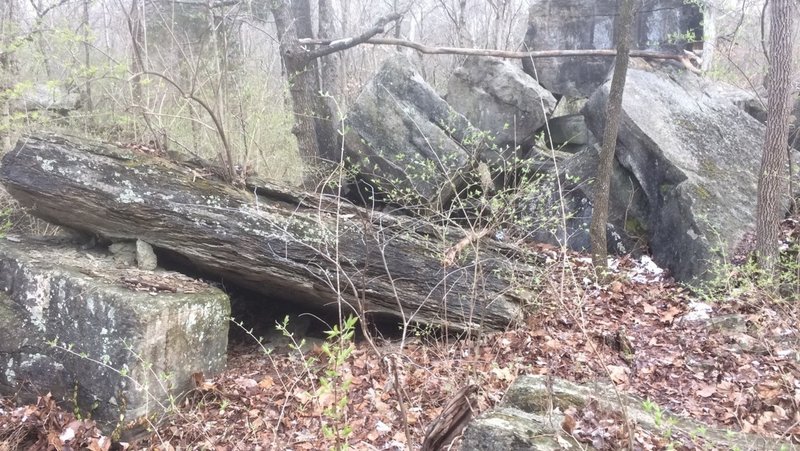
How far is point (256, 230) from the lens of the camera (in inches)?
229

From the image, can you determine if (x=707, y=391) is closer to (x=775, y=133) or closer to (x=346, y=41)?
(x=775, y=133)

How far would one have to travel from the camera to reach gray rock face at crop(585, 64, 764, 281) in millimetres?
6922

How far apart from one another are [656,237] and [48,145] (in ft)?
23.7

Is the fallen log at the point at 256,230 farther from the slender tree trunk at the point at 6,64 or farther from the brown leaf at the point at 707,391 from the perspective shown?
the slender tree trunk at the point at 6,64

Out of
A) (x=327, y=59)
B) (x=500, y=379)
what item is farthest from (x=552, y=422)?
(x=327, y=59)

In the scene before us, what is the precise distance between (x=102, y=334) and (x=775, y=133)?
23.3 feet

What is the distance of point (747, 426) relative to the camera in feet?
12.0

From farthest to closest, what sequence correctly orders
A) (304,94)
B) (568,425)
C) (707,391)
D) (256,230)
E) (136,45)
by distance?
(304,94) → (136,45) → (256,230) → (707,391) → (568,425)

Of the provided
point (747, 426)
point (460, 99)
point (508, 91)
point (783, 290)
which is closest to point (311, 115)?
point (460, 99)

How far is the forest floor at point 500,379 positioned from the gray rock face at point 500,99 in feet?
13.5

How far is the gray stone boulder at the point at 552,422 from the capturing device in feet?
8.43

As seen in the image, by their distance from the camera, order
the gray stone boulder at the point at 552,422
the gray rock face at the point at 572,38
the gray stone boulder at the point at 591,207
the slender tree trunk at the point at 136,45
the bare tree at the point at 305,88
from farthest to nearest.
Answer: the gray rock face at the point at 572,38
the bare tree at the point at 305,88
the gray stone boulder at the point at 591,207
the slender tree trunk at the point at 136,45
the gray stone boulder at the point at 552,422

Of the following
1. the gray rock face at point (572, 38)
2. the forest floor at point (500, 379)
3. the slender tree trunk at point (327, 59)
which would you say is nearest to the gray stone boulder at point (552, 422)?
the forest floor at point (500, 379)

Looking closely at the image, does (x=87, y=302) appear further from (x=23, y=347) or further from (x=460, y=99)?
(x=460, y=99)
